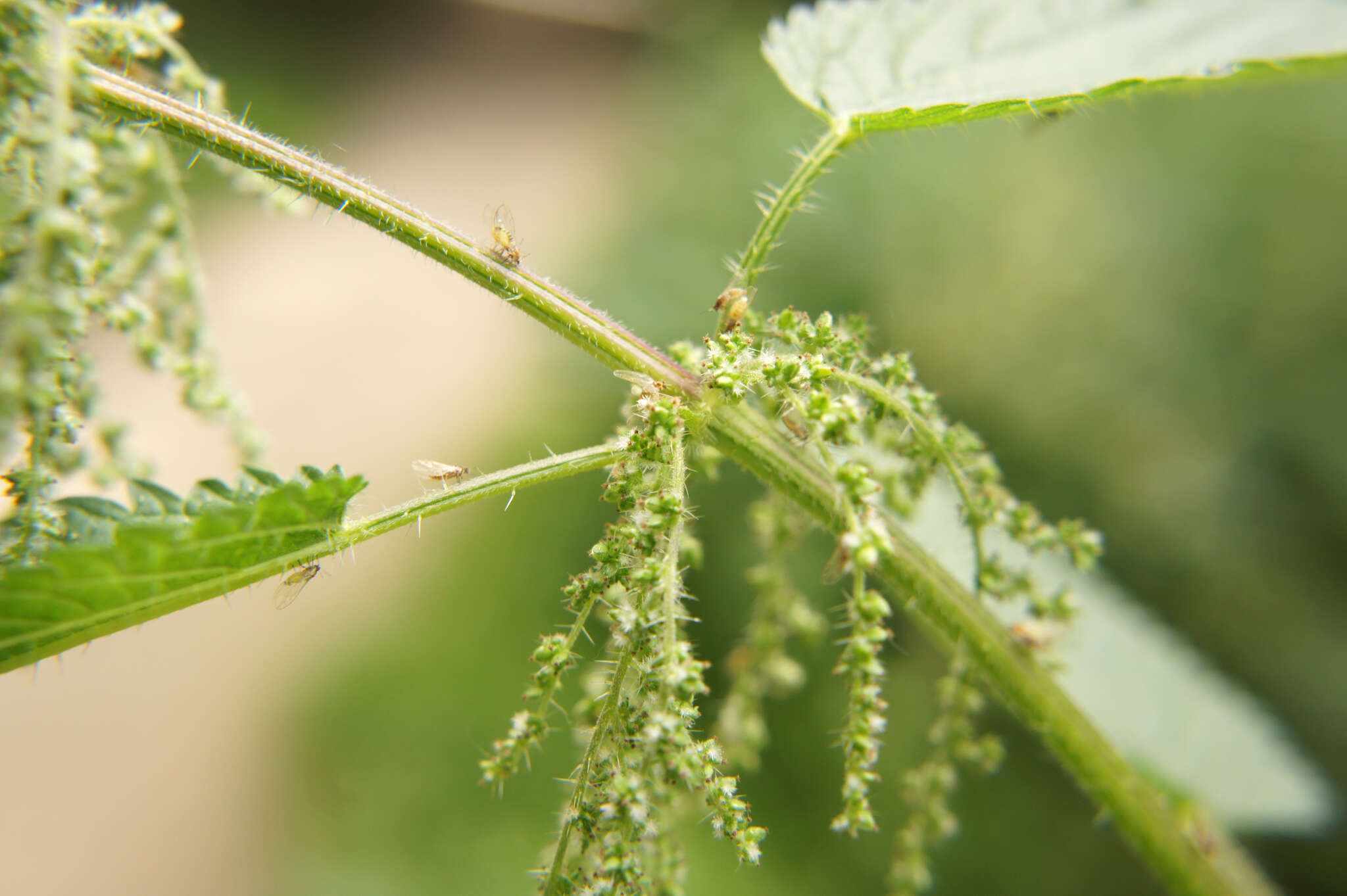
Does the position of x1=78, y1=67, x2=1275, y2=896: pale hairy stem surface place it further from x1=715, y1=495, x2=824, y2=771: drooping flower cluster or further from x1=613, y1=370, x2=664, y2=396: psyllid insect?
x1=715, y1=495, x2=824, y2=771: drooping flower cluster

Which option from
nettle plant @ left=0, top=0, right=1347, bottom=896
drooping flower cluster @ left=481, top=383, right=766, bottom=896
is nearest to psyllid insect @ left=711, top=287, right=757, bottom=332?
nettle plant @ left=0, top=0, right=1347, bottom=896

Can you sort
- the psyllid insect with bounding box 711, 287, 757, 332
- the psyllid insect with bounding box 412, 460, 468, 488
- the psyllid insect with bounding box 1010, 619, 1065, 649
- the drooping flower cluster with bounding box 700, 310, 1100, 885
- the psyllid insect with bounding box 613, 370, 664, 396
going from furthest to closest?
the psyllid insect with bounding box 1010, 619, 1065, 649 < the psyllid insect with bounding box 412, 460, 468, 488 < the psyllid insect with bounding box 711, 287, 757, 332 < the psyllid insect with bounding box 613, 370, 664, 396 < the drooping flower cluster with bounding box 700, 310, 1100, 885

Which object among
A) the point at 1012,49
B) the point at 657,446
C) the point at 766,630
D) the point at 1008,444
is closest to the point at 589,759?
the point at 657,446

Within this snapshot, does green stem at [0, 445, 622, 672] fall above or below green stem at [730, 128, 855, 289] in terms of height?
below

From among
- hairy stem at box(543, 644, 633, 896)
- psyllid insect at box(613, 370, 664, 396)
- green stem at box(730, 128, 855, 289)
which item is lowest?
hairy stem at box(543, 644, 633, 896)

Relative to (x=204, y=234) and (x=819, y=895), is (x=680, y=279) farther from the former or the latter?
(x=204, y=234)

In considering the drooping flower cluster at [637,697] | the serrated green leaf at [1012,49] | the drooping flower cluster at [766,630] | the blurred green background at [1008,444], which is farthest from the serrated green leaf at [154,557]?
the blurred green background at [1008,444]

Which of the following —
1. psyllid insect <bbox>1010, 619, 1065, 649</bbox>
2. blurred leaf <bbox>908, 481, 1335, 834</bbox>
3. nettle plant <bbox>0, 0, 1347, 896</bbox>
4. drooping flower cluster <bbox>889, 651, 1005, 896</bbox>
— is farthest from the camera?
blurred leaf <bbox>908, 481, 1335, 834</bbox>

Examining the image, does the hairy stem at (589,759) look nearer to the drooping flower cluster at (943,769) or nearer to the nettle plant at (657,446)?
the nettle plant at (657,446)

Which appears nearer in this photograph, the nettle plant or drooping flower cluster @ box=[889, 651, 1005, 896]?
the nettle plant
